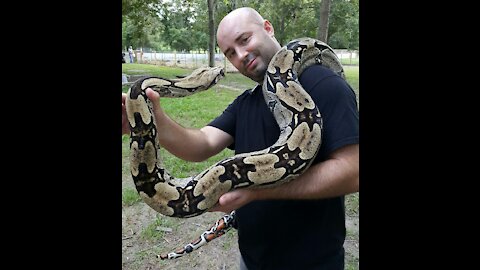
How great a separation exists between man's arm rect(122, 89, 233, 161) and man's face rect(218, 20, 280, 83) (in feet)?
1.17

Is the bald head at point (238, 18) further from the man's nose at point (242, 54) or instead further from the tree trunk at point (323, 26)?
the tree trunk at point (323, 26)

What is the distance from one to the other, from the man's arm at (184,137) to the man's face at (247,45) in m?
0.36

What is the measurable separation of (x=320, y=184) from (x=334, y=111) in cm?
28

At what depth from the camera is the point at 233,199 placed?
118 centimetres

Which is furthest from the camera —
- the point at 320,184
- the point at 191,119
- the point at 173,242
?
the point at 191,119

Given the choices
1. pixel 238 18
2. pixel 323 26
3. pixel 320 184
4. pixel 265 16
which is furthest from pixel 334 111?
pixel 265 16

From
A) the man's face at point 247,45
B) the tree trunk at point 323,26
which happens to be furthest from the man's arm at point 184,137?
the tree trunk at point 323,26

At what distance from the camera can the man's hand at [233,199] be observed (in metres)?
1.18

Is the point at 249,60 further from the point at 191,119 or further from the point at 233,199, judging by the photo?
the point at 191,119

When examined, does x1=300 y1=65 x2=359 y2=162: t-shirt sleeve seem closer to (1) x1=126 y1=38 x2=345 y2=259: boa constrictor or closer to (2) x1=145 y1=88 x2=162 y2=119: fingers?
(1) x1=126 y1=38 x2=345 y2=259: boa constrictor

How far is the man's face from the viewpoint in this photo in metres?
1.42
